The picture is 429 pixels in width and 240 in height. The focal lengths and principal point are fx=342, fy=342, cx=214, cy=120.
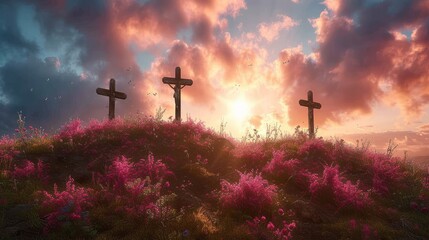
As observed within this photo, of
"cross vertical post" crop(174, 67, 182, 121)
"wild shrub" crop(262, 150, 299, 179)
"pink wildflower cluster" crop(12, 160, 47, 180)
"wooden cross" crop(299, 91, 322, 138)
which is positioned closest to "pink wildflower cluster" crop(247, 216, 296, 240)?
"wild shrub" crop(262, 150, 299, 179)

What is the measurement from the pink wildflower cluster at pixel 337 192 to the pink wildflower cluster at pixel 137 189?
4.95m

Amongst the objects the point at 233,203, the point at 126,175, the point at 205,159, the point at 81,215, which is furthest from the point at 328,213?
the point at 81,215

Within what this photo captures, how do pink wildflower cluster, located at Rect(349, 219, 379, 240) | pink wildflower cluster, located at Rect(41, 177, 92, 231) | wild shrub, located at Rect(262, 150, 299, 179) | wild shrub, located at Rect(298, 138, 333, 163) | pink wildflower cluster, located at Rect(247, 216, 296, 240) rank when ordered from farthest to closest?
1. wild shrub, located at Rect(298, 138, 333, 163)
2. wild shrub, located at Rect(262, 150, 299, 179)
3. pink wildflower cluster, located at Rect(349, 219, 379, 240)
4. pink wildflower cluster, located at Rect(247, 216, 296, 240)
5. pink wildflower cluster, located at Rect(41, 177, 92, 231)

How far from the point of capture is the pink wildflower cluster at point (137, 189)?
315 inches

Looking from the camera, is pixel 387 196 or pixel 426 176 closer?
pixel 387 196

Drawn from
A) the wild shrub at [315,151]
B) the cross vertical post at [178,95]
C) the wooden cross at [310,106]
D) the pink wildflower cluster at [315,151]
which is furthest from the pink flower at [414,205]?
the cross vertical post at [178,95]

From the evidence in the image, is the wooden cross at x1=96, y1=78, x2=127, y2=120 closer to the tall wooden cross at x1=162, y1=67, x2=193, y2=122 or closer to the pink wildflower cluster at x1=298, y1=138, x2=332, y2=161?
the tall wooden cross at x1=162, y1=67, x2=193, y2=122

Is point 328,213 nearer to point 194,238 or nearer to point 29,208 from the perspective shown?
point 194,238

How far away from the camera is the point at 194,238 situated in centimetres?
716

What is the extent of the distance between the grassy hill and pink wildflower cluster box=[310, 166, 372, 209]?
3 centimetres

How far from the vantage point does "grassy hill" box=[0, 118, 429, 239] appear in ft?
25.4

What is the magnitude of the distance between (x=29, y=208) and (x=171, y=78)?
13.2m

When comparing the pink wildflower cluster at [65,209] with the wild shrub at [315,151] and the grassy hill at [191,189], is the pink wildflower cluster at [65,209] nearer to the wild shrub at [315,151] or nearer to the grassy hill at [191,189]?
the grassy hill at [191,189]

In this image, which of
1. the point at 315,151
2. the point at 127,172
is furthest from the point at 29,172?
the point at 315,151
